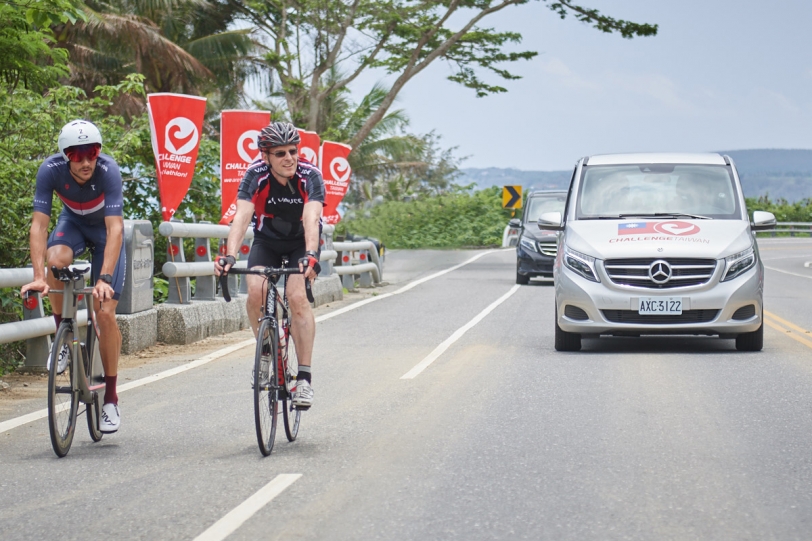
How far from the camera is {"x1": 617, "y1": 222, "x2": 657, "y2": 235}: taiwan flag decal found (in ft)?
38.9

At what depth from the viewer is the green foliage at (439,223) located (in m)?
51.9

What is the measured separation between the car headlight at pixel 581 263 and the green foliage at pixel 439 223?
39.1m

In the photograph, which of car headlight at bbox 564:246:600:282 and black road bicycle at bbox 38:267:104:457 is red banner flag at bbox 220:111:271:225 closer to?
car headlight at bbox 564:246:600:282

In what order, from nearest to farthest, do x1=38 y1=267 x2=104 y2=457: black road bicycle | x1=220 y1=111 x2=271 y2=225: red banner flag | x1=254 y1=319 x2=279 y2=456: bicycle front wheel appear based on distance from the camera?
x1=254 y1=319 x2=279 y2=456: bicycle front wheel → x1=38 y1=267 x2=104 y2=457: black road bicycle → x1=220 y1=111 x2=271 y2=225: red banner flag

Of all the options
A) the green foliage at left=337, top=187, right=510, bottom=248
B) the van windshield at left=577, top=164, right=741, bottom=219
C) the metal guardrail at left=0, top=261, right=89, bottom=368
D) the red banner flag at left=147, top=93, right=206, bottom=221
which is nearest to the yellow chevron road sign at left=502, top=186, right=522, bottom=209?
the green foliage at left=337, top=187, right=510, bottom=248

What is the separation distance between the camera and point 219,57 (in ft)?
125

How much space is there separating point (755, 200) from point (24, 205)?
207 ft

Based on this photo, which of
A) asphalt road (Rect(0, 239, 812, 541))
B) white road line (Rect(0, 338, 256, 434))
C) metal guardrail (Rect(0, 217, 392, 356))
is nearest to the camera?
asphalt road (Rect(0, 239, 812, 541))

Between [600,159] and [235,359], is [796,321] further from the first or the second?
[235,359]

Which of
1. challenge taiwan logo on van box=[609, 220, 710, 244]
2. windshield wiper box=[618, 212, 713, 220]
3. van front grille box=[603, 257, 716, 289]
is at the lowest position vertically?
van front grille box=[603, 257, 716, 289]

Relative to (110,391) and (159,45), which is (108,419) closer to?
(110,391)

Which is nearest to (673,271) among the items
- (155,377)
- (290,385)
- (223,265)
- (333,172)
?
(155,377)

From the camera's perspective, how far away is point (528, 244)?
79.5 feet

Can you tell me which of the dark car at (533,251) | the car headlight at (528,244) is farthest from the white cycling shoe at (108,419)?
the car headlight at (528,244)
